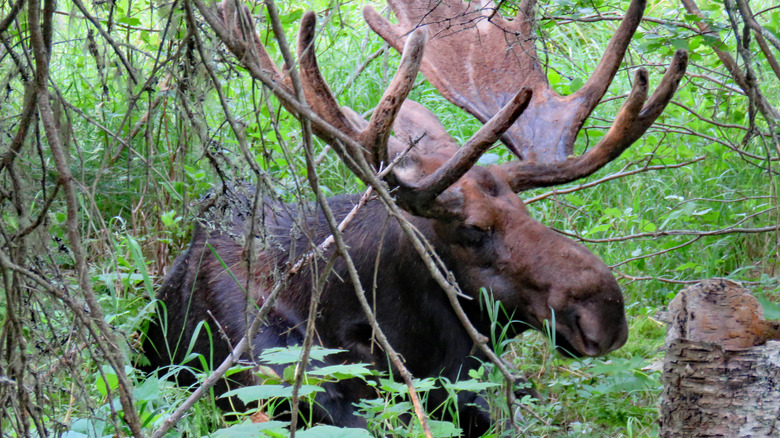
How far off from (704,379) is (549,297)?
815 mm

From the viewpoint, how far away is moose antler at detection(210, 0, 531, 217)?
2.06 m

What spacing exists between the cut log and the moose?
0.60 metres

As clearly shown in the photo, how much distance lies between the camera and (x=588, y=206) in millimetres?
4844

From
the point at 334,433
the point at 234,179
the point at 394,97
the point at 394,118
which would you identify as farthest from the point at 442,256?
the point at 234,179

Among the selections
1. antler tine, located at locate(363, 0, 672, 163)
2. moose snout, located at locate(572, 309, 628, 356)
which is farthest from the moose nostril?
antler tine, located at locate(363, 0, 672, 163)

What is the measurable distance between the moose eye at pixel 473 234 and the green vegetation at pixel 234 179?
0.42 m

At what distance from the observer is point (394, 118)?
92.9 inches

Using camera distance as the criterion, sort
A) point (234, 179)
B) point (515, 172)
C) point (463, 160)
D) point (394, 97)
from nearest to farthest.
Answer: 1. point (234, 179)
2. point (394, 97)
3. point (463, 160)
4. point (515, 172)

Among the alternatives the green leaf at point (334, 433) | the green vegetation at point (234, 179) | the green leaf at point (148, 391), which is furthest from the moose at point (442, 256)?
the green leaf at point (334, 433)

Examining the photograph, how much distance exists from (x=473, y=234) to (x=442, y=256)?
0.16 metres

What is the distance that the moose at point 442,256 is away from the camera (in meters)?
2.82

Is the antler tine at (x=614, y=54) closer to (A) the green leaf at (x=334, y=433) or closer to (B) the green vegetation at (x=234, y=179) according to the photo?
(B) the green vegetation at (x=234, y=179)

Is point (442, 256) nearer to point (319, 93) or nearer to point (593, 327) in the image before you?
point (593, 327)

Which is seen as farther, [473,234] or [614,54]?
[614,54]
